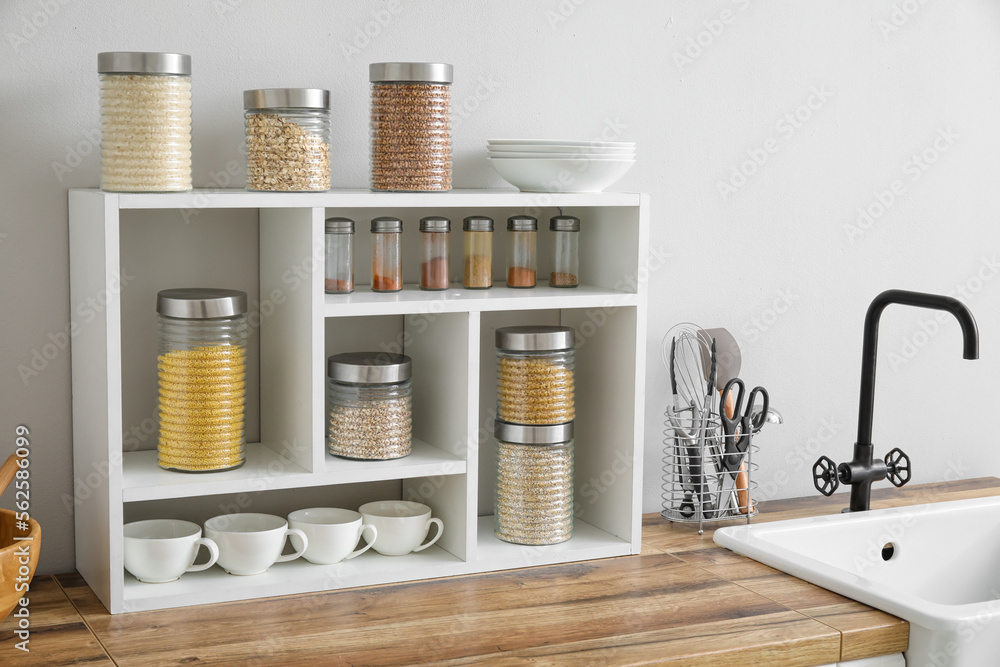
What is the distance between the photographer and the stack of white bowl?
4.73 feet

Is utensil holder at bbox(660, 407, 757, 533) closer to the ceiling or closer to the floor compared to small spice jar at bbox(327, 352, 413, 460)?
closer to the floor

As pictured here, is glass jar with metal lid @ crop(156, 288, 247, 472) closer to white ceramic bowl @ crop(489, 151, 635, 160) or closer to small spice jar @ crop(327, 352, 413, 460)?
small spice jar @ crop(327, 352, 413, 460)

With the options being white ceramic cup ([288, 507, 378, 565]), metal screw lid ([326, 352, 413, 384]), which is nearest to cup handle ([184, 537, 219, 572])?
white ceramic cup ([288, 507, 378, 565])

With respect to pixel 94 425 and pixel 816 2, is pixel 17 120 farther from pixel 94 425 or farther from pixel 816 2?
pixel 816 2

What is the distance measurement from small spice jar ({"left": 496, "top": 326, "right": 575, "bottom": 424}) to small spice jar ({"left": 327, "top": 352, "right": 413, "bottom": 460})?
6.0 inches

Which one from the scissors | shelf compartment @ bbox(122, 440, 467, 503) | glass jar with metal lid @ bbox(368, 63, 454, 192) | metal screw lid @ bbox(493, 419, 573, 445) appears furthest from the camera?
the scissors

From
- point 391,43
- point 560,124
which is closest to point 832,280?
point 560,124

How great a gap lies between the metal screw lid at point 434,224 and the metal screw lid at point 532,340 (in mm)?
167

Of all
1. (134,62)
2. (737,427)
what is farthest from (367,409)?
(737,427)

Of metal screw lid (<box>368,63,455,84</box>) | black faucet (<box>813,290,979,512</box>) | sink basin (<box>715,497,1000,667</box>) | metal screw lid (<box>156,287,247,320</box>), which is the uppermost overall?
metal screw lid (<box>368,63,455,84</box>)

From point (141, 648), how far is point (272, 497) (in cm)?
39

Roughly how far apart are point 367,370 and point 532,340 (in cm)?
23

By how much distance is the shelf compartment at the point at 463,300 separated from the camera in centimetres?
135

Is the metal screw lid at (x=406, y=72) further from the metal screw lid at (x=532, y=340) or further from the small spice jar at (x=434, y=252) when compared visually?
the metal screw lid at (x=532, y=340)
